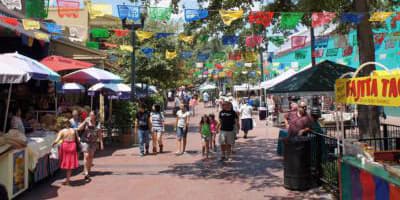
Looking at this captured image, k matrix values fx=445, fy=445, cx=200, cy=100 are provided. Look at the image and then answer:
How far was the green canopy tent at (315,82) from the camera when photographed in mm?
10008

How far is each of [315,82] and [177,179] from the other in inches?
151

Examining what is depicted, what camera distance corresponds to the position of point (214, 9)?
42.4 ft

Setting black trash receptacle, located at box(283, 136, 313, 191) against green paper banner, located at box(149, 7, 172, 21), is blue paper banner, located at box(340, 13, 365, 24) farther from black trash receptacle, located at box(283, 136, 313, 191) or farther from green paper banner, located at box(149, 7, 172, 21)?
green paper banner, located at box(149, 7, 172, 21)

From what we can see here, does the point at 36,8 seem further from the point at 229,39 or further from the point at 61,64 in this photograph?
the point at 229,39

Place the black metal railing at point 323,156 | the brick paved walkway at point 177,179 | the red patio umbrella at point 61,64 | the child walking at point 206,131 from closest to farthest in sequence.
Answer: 1. the brick paved walkway at point 177,179
2. the black metal railing at point 323,156
3. the child walking at point 206,131
4. the red patio umbrella at point 61,64

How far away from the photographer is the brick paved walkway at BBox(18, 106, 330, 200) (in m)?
8.24

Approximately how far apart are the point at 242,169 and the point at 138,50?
14.5 m

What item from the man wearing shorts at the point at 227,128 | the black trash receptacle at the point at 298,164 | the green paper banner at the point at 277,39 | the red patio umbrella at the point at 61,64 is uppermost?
the green paper banner at the point at 277,39

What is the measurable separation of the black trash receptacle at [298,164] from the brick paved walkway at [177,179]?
0.61 ft

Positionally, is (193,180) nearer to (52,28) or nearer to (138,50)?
(52,28)

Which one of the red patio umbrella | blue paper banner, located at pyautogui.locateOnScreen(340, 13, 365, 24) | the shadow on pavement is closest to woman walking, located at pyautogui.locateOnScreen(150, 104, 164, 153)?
the shadow on pavement

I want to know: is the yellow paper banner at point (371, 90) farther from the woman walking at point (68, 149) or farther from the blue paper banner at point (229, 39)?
the blue paper banner at point (229, 39)

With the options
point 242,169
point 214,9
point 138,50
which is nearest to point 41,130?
point 242,169

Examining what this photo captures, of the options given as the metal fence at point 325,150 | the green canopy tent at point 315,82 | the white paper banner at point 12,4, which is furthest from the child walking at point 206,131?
the white paper banner at point 12,4
